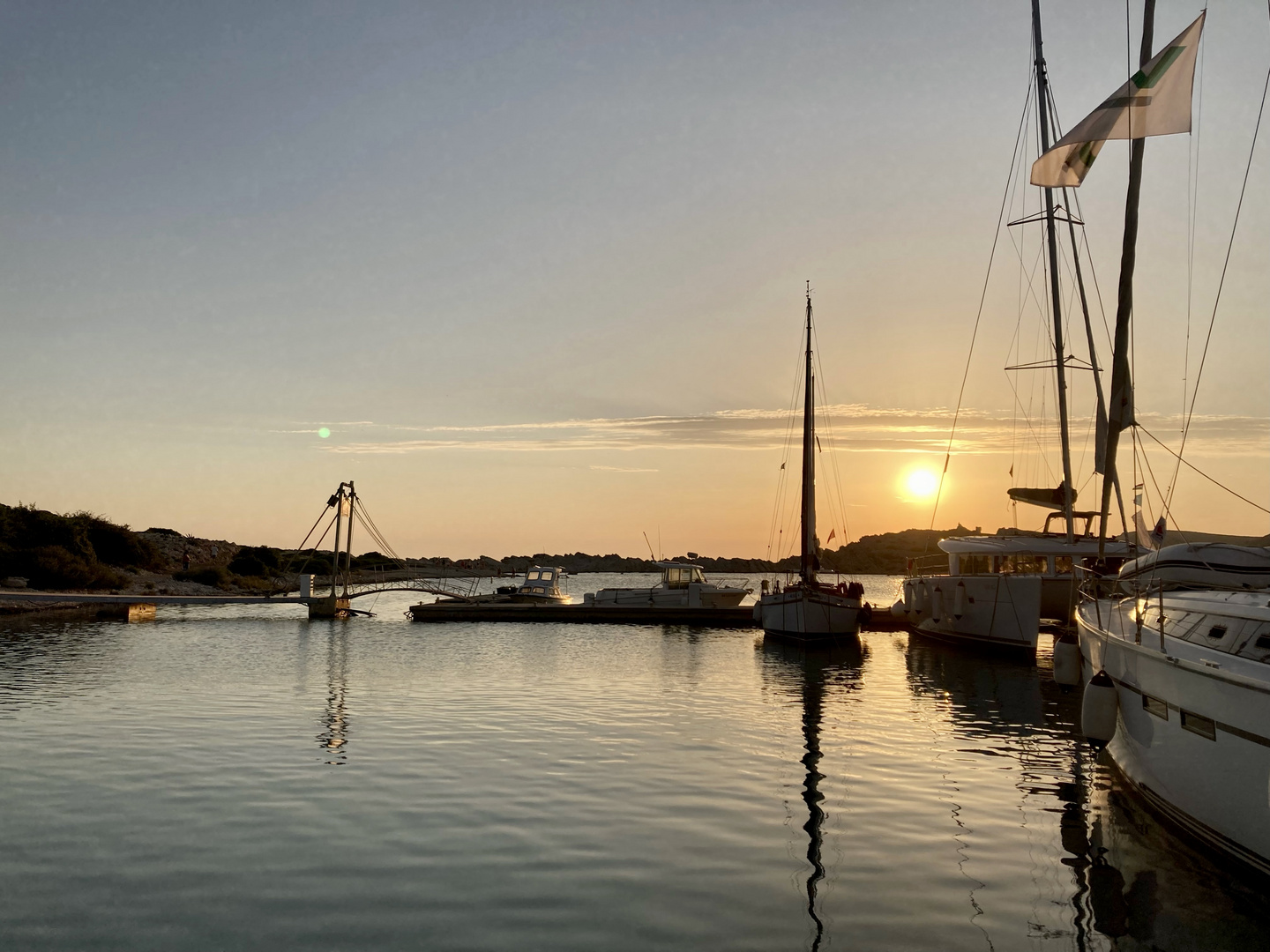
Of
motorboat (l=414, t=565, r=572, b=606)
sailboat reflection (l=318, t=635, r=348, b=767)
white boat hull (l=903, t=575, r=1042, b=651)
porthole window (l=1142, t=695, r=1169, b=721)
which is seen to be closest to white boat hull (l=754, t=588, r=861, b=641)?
white boat hull (l=903, t=575, r=1042, b=651)

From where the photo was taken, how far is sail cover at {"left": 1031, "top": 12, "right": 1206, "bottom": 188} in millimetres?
15875

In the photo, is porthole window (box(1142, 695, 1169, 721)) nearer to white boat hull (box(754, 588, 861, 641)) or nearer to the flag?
the flag

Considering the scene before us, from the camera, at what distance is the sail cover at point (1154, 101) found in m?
15.9

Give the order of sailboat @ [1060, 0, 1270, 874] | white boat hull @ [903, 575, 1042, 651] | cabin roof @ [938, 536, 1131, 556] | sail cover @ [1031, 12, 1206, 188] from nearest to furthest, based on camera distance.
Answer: sailboat @ [1060, 0, 1270, 874] → sail cover @ [1031, 12, 1206, 188] → white boat hull @ [903, 575, 1042, 651] → cabin roof @ [938, 536, 1131, 556]

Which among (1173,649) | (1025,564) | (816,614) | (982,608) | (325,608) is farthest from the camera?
(325,608)

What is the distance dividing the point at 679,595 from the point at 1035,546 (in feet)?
80.1

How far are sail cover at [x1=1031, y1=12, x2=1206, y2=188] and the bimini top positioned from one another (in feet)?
74.7

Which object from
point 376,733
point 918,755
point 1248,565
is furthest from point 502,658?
point 1248,565

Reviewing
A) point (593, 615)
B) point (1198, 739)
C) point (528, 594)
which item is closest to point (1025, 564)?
point (593, 615)

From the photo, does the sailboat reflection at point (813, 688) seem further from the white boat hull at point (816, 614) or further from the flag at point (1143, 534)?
the flag at point (1143, 534)

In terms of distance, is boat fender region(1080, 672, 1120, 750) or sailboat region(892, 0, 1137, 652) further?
sailboat region(892, 0, 1137, 652)

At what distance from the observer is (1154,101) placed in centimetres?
1622

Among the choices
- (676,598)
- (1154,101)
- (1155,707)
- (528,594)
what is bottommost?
(528,594)

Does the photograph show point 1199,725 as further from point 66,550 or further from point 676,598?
point 66,550
